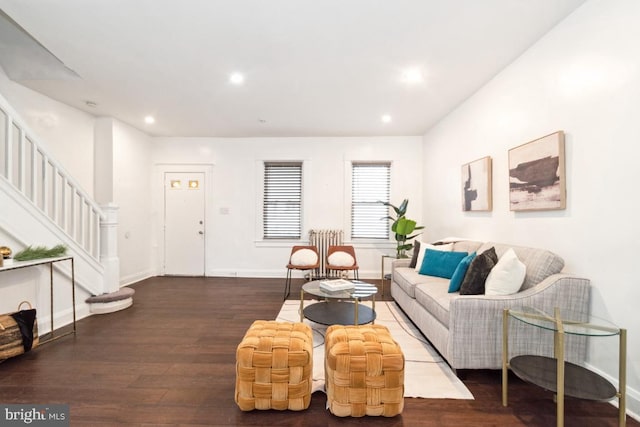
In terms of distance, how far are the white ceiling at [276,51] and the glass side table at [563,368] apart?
2178 millimetres

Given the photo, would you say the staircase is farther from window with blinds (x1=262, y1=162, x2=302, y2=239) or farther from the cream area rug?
window with blinds (x1=262, y1=162, x2=302, y2=239)

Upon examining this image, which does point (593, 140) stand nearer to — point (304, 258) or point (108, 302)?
point (304, 258)

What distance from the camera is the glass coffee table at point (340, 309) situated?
8.34ft

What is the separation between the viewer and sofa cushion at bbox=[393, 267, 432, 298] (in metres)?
3.06

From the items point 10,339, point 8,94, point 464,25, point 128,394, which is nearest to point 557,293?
point 464,25

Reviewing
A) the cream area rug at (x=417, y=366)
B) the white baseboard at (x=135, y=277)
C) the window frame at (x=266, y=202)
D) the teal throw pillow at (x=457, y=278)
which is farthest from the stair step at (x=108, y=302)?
the teal throw pillow at (x=457, y=278)

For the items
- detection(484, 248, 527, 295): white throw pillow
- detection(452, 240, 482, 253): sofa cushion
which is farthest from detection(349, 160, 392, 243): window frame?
detection(484, 248, 527, 295): white throw pillow

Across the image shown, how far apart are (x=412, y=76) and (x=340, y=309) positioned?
8.63ft

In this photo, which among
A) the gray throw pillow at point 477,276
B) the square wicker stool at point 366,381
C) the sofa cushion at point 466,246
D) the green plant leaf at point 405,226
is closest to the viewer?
the square wicker stool at point 366,381

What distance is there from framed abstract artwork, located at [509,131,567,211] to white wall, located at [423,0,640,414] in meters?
0.06

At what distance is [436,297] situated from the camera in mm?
2459

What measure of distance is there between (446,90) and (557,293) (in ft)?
8.32

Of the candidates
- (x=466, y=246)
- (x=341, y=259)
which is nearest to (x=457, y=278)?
(x=466, y=246)

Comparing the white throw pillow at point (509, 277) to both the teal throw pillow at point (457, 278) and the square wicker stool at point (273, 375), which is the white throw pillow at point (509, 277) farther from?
the square wicker stool at point (273, 375)
